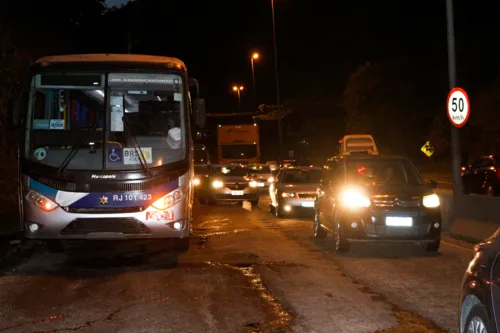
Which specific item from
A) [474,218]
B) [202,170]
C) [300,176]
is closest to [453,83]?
[474,218]

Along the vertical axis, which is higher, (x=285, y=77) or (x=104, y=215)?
(x=285, y=77)

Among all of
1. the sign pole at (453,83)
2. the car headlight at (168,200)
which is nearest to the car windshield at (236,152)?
the sign pole at (453,83)

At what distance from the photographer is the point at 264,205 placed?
25688mm

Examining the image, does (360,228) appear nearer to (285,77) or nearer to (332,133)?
(332,133)

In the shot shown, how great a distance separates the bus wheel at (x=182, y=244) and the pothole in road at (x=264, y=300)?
103 centimetres

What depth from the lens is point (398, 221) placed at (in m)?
11.2

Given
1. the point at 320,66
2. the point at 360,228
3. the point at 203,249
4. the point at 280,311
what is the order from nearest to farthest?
the point at 280,311 → the point at 360,228 → the point at 203,249 → the point at 320,66

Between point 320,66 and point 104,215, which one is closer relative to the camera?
point 104,215

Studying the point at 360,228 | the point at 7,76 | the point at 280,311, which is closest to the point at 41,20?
the point at 7,76

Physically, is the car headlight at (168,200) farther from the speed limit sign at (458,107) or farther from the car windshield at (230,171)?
the car windshield at (230,171)

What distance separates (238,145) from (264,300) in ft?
99.0

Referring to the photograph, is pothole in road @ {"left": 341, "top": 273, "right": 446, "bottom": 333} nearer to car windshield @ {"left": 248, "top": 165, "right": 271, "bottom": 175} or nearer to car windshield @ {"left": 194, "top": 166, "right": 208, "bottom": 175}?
car windshield @ {"left": 194, "top": 166, "right": 208, "bottom": 175}

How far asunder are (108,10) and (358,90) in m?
21.6

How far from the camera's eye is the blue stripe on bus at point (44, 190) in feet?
33.0
